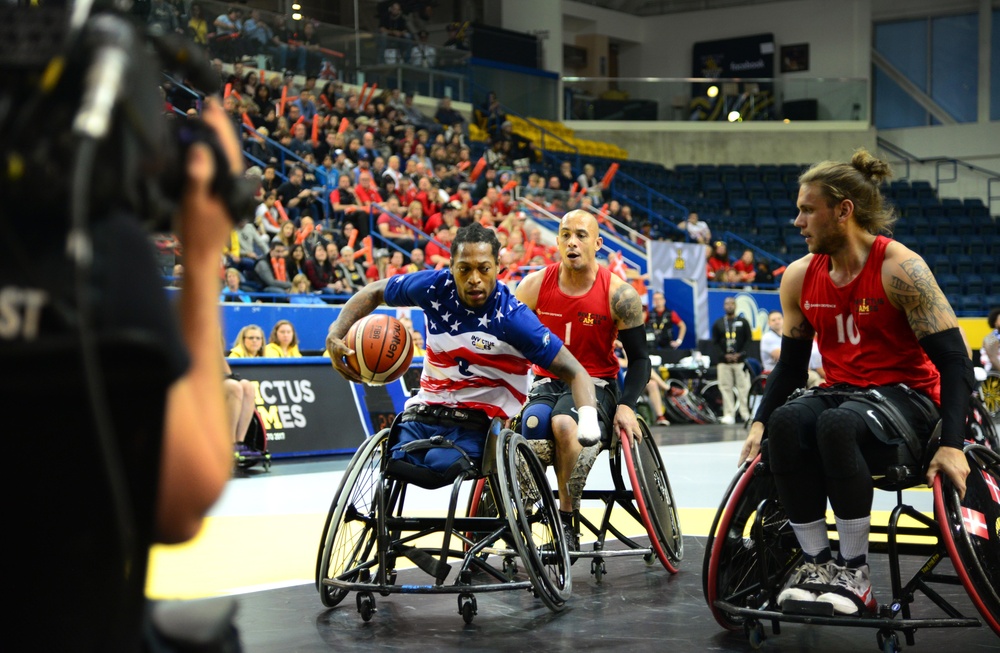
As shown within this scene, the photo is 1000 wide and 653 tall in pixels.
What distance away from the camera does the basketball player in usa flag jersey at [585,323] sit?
18.1 ft

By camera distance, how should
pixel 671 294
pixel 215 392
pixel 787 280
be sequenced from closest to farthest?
pixel 215 392 → pixel 787 280 → pixel 671 294

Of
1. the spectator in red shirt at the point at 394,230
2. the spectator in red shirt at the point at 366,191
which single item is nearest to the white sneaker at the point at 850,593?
the spectator in red shirt at the point at 394,230

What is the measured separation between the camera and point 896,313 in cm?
413

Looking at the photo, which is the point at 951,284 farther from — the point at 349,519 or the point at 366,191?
the point at 349,519

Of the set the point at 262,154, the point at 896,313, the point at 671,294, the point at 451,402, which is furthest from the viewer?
the point at 671,294

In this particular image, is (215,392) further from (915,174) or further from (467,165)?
(915,174)

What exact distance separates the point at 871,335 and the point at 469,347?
165 centimetres

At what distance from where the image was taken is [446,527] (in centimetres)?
433

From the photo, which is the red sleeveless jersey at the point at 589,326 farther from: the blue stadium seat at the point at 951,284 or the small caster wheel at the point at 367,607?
the blue stadium seat at the point at 951,284

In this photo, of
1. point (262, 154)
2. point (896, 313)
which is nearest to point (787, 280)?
point (896, 313)

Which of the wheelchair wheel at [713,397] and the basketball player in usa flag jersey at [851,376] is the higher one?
the basketball player in usa flag jersey at [851,376]

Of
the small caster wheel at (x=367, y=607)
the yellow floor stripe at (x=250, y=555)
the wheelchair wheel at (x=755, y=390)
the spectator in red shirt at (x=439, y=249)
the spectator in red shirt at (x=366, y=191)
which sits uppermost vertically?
the spectator in red shirt at (x=366, y=191)

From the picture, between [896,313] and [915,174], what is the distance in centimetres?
2537

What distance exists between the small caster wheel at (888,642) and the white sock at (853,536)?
266mm
